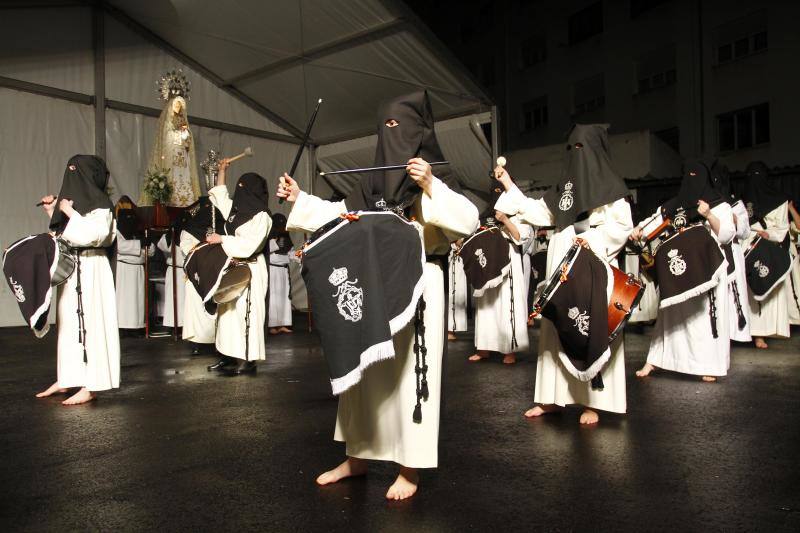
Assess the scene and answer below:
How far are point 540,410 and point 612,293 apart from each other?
37.5 inches

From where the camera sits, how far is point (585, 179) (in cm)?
420

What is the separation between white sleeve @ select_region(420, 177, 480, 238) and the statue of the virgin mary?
8.27 metres

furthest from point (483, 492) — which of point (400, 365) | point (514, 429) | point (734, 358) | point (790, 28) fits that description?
point (790, 28)

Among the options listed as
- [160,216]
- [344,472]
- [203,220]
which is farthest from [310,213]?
[160,216]

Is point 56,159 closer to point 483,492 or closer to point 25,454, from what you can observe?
point 25,454

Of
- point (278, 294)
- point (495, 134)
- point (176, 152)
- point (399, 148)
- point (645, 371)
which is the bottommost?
point (645, 371)

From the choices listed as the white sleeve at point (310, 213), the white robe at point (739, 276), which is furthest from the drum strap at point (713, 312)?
the white sleeve at point (310, 213)

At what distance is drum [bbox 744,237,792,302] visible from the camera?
7617mm

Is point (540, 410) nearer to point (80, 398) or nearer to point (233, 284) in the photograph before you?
point (233, 284)

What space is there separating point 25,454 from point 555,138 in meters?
20.7

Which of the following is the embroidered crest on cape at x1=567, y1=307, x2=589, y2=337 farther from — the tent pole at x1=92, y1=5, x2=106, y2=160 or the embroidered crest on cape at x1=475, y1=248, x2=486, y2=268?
the tent pole at x1=92, y1=5, x2=106, y2=160

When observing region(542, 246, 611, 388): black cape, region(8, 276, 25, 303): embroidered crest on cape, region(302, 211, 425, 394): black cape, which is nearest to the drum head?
region(8, 276, 25, 303): embroidered crest on cape

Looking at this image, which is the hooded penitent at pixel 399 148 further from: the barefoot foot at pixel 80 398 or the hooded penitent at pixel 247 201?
the hooded penitent at pixel 247 201

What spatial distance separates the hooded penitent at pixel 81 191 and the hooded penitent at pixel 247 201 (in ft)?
4.39
